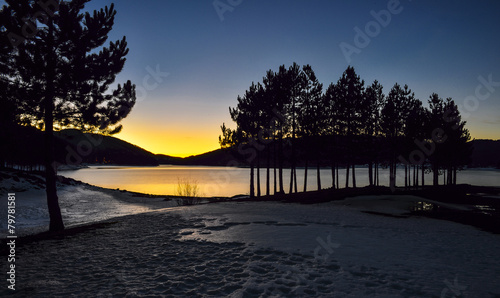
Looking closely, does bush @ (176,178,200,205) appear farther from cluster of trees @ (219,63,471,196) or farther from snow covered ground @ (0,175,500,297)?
snow covered ground @ (0,175,500,297)

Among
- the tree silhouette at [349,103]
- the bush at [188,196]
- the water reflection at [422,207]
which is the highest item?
the tree silhouette at [349,103]

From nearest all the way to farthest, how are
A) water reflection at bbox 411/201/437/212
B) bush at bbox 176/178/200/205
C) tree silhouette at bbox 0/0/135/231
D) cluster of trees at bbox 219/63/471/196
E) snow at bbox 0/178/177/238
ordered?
tree silhouette at bbox 0/0/135/231 → snow at bbox 0/178/177/238 → water reflection at bbox 411/201/437/212 → bush at bbox 176/178/200/205 → cluster of trees at bbox 219/63/471/196

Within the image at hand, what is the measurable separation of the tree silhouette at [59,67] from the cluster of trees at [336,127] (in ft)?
70.3

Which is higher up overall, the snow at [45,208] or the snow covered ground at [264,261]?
the snow covered ground at [264,261]

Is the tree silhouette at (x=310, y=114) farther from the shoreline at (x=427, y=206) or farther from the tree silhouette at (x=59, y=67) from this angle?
the tree silhouette at (x=59, y=67)

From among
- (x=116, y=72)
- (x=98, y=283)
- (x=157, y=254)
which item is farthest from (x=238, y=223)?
(x=116, y=72)

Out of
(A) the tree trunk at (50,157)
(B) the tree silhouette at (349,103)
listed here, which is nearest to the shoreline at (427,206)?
(A) the tree trunk at (50,157)

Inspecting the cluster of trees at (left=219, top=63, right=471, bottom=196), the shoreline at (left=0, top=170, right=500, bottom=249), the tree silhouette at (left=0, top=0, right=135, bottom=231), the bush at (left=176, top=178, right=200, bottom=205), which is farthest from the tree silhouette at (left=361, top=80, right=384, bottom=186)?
the tree silhouette at (left=0, top=0, right=135, bottom=231)

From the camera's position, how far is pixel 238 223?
1259 centimetres

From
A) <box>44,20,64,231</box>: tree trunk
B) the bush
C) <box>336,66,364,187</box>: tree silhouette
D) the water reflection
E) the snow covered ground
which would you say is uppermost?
<box>336,66,364,187</box>: tree silhouette

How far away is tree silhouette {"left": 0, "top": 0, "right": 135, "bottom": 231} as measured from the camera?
1198 centimetres

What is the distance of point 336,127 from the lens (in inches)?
1517

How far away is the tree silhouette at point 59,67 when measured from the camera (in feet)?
39.3

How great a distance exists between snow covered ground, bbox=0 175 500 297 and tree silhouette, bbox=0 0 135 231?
6.31 metres
